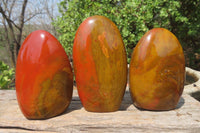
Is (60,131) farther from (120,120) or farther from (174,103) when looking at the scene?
(174,103)

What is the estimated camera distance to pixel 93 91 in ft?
3.11

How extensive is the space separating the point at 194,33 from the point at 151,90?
2.35m

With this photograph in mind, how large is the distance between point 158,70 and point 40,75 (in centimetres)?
61

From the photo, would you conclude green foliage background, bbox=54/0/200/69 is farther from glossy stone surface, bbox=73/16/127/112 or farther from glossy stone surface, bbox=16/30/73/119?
glossy stone surface, bbox=16/30/73/119

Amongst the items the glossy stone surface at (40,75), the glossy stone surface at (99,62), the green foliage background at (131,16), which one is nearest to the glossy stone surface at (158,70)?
the glossy stone surface at (99,62)

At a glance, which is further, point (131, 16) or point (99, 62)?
point (131, 16)

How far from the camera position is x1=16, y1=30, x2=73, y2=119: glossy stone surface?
2.84 feet

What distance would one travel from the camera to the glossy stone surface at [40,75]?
2.84ft

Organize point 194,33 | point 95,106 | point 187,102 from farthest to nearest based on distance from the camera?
1. point 194,33
2. point 187,102
3. point 95,106

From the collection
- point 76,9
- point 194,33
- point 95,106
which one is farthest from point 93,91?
point 194,33

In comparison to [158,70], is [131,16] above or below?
above

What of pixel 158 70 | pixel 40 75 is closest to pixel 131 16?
pixel 158 70

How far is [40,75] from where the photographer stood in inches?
34.2

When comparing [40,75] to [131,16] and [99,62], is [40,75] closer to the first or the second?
[99,62]
